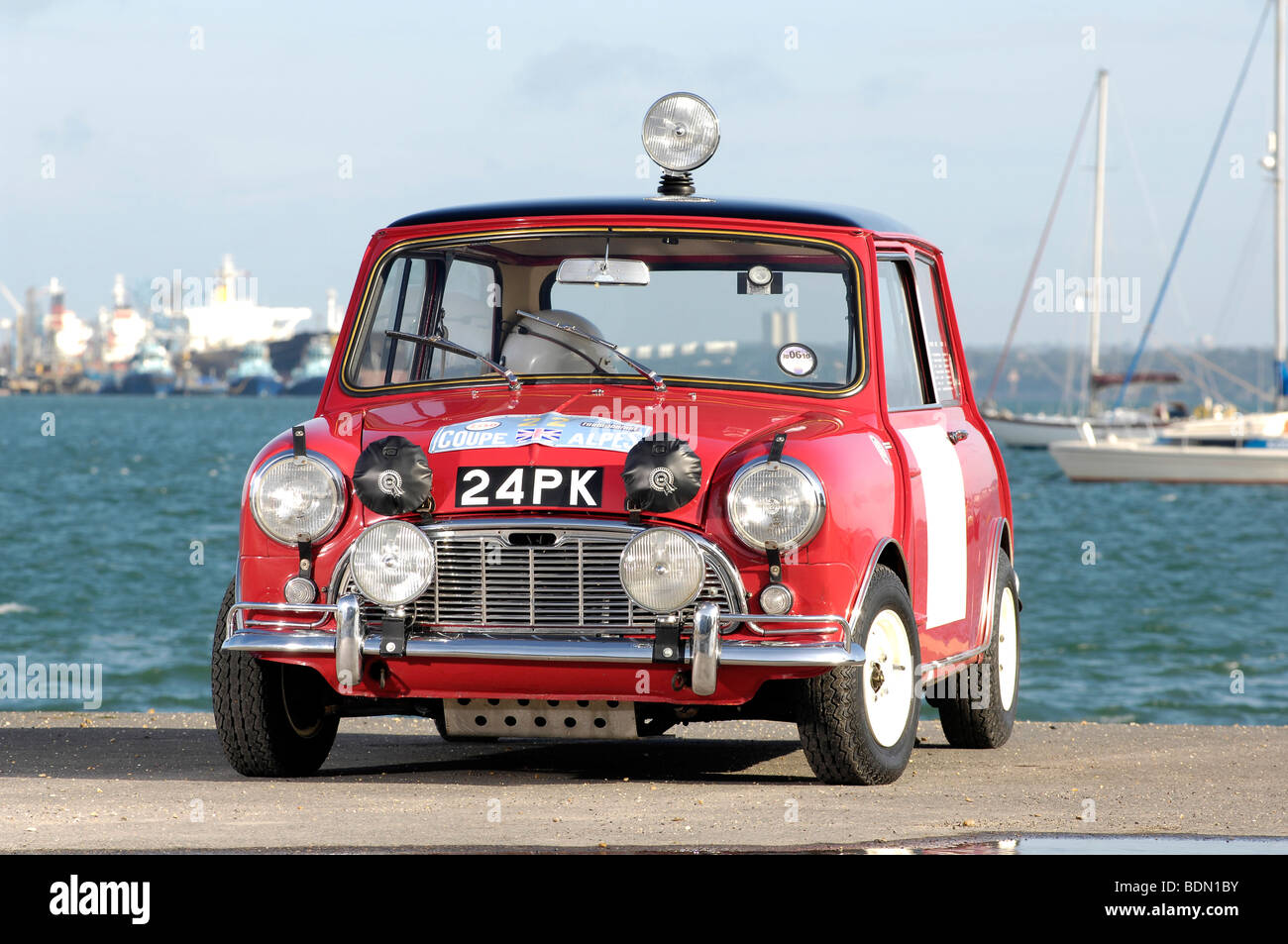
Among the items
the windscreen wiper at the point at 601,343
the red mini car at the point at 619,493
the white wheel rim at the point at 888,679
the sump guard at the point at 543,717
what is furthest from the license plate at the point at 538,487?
the white wheel rim at the point at 888,679

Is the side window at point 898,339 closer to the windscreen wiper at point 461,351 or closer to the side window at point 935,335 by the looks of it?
the side window at point 935,335

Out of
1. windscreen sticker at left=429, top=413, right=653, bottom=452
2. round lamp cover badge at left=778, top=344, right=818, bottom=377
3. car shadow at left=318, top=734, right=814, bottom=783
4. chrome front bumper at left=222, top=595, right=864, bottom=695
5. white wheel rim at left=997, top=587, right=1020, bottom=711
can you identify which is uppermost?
round lamp cover badge at left=778, top=344, right=818, bottom=377

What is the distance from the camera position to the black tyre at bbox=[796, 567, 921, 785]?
21.3 feet

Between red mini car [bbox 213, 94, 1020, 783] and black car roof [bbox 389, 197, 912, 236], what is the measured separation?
0.6 inches

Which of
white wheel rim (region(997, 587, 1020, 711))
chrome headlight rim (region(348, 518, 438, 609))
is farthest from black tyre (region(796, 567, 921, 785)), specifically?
white wheel rim (region(997, 587, 1020, 711))

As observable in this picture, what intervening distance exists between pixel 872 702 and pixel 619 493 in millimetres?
1187

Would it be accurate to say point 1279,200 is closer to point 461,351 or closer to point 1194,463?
point 1194,463

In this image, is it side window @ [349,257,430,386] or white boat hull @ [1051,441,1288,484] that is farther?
white boat hull @ [1051,441,1288,484]

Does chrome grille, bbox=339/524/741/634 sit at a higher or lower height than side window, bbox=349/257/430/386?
lower

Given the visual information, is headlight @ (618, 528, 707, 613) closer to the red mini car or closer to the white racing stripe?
the red mini car

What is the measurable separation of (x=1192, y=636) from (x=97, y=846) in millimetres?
26847

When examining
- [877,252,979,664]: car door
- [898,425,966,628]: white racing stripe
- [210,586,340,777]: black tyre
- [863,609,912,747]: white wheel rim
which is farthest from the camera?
[898,425,966,628]: white racing stripe
